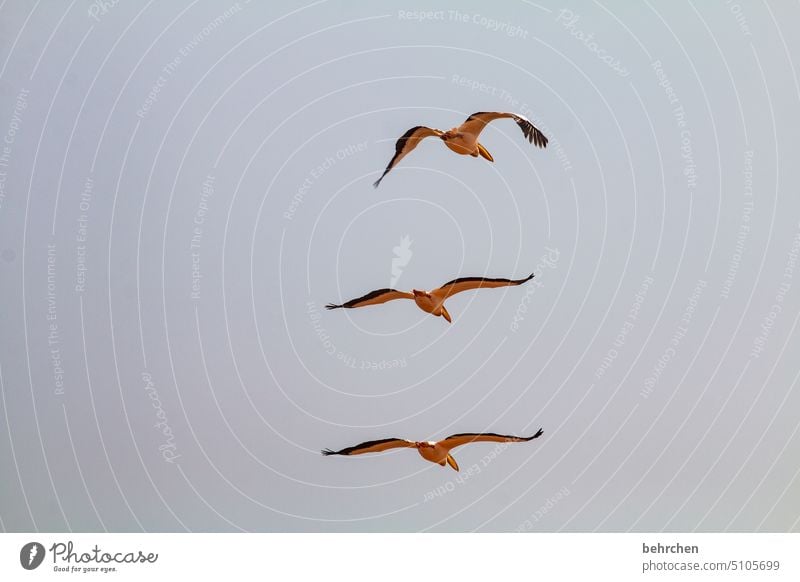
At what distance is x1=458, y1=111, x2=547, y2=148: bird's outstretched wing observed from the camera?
4.02 metres

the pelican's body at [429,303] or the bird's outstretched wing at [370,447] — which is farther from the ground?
the pelican's body at [429,303]

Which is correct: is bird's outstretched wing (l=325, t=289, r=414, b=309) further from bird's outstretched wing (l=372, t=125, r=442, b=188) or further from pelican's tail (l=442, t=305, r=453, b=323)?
bird's outstretched wing (l=372, t=125, r=442, b=188)

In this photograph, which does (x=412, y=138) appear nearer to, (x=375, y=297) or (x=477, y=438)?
(x=375, y=297)

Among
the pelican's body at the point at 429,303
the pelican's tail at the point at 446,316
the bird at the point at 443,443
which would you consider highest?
the pelican's body at the point at 429,303

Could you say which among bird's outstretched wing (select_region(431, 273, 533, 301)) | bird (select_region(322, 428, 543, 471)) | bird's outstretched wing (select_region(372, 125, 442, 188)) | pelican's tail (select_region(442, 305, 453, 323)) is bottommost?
bird (select_region(322, 428, 543, 471))

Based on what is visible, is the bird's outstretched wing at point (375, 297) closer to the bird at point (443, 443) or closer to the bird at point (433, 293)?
the bird at point (433, 293)

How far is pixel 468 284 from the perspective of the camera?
405 cm

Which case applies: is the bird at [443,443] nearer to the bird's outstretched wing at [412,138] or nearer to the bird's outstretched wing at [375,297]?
the bird's outstretched wing at [375,297]

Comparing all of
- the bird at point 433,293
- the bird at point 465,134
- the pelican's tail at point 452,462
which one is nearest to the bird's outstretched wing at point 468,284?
the bird at point 433,293

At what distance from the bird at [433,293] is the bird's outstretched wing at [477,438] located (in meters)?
0.47

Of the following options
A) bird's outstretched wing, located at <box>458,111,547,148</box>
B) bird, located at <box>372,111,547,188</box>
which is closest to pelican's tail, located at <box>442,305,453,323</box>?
bird, located at <box>372,111,547,188</box>

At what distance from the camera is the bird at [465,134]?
402 cm

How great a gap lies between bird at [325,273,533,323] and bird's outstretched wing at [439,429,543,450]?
47 cm

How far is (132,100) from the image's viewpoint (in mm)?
4004
